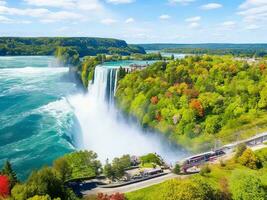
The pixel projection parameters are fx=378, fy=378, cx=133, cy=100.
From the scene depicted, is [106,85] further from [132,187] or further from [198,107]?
[132,187]

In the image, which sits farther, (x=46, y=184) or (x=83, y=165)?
(x=83, y=165)

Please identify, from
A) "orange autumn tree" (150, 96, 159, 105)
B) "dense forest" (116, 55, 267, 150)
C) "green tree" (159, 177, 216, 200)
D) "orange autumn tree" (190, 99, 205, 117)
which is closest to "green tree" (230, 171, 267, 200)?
"green tree" (159, 177, 216, 200)

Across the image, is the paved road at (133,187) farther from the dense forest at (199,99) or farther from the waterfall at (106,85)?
the waterfall at (106,85)

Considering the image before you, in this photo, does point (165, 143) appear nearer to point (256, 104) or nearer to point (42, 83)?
point (256, 104)

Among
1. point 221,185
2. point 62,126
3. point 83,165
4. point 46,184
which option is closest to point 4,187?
point 46,184

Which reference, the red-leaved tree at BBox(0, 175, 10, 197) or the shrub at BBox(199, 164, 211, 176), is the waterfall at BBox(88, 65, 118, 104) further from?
the red-leaved tree at BBox(0, 175, 10, 197)

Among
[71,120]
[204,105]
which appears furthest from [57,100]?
[204,105]
